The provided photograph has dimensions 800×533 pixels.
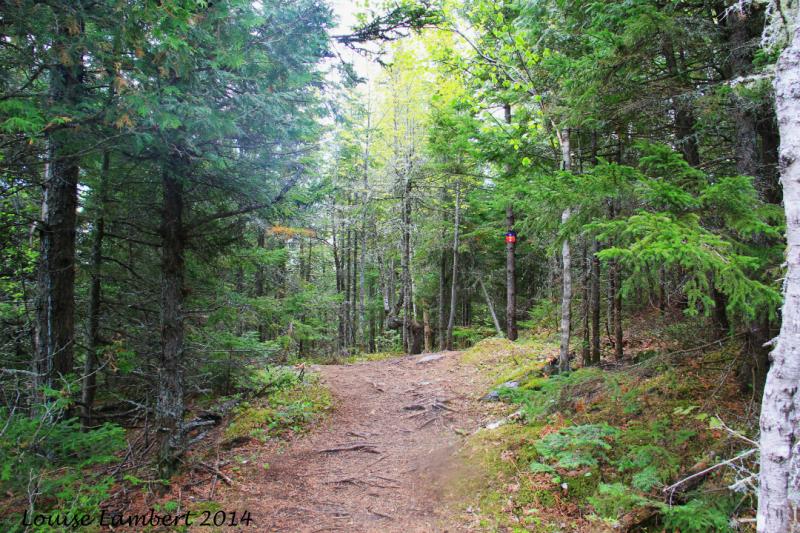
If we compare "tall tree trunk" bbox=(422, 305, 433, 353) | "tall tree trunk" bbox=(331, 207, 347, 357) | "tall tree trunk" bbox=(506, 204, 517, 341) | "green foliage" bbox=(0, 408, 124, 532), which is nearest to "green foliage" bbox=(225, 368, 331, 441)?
"green foliage" bbox=(0, 408, 124, 532)

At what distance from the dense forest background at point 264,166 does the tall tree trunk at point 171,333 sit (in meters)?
0.03

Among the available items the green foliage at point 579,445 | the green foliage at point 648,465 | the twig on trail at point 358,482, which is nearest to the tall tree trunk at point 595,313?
the green foliage at point 579,445

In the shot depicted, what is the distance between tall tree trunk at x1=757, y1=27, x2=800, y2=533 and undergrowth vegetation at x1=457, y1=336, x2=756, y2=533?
72 cm

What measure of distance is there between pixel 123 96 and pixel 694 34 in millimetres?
7000

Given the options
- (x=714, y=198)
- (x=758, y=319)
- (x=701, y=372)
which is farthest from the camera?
(x=701, y=372)

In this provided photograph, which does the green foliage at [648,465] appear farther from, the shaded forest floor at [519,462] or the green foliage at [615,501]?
the green foliage at [615,501]

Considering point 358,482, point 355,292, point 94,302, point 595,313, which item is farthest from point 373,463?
point 355,292

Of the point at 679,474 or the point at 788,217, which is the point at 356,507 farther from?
the point at 788,217

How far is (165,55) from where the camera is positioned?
4.44m

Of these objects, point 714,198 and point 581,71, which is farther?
point 581,71

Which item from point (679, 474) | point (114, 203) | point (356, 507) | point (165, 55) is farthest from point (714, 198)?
point (114, 203)

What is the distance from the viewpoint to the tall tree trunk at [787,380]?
2420 mm

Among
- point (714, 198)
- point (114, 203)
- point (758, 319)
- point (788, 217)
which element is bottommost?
point (758, 319)

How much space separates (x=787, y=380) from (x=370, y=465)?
5548mm
